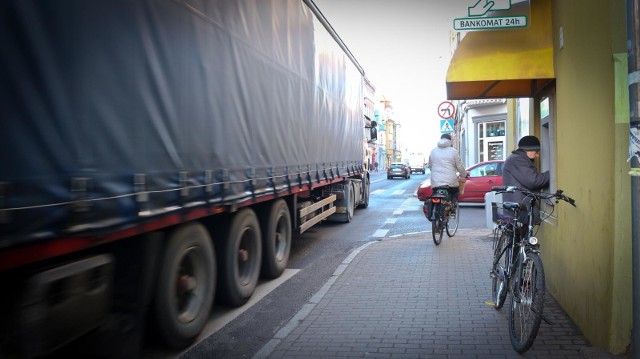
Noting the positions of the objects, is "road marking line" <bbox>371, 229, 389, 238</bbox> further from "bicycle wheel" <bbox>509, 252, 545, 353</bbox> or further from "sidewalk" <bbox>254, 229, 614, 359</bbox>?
"bicycle wheel" <bbox>509, 252, 545, 353</bbox>

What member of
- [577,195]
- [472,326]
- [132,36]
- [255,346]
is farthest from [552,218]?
[132,36]

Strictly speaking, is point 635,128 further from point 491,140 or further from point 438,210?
point 491,140

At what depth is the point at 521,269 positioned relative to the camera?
4180 millimetres

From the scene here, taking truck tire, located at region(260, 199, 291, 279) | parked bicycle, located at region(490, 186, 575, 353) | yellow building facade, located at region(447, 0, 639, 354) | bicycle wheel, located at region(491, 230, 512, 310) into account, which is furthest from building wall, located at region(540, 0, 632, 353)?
truck tire, located at region(260, 199, 291, 279)

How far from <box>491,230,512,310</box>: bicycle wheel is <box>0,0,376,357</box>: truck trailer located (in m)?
2.60

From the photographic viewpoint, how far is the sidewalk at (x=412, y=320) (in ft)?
14.1

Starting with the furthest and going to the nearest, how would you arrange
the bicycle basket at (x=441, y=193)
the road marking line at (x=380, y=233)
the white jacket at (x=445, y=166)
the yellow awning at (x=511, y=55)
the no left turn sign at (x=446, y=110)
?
1. the no left turn sign at (x=446, y=110)
2. the road marking line at (x=380, y=233)
3. the white jacket at (x=445, y=166)
4. the bicycle basket at (x=441, y=193)
5. the yellow awning at (x=511, y=55)

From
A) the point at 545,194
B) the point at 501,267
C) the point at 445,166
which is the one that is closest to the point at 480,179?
the point at 445,166

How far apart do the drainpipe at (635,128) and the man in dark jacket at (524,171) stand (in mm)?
1876

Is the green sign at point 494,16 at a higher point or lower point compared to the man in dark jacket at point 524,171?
higher

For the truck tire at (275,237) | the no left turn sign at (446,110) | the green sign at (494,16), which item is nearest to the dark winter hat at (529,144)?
the green sign at (494,16)

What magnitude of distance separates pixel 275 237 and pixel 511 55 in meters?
3.67

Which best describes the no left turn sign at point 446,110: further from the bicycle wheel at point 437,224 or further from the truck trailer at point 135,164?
the truck trailer at point 135,164

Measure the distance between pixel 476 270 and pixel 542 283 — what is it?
3440 millimetres
